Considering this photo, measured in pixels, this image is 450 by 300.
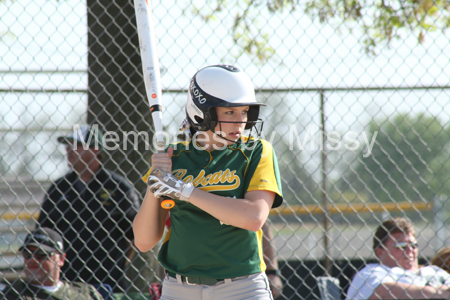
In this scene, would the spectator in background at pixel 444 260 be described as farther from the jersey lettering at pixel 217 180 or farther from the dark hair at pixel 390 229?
the jersey lettering at pixel 217 180

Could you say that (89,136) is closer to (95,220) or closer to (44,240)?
(95,220)

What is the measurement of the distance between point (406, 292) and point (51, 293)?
2739 millimetres

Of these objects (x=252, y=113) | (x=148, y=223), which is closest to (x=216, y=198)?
(x=148, y=223)

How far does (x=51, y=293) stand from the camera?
3193 millimetres

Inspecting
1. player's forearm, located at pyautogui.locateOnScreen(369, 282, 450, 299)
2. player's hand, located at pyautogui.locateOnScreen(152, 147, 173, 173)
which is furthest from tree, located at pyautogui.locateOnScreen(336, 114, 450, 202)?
player's hand, located at pyautogui.locateOnScreen(152, 147, 173, 173)

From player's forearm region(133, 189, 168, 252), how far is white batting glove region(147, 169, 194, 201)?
102 millimetres

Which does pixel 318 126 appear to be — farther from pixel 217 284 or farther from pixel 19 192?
pixel 19 192

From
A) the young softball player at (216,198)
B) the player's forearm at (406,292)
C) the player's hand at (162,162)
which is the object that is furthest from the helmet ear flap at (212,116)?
the player's forearm at (406,292)

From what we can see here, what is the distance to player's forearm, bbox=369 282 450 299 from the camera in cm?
339

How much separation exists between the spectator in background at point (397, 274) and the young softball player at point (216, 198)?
1.94m

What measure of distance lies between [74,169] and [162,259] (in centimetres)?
220

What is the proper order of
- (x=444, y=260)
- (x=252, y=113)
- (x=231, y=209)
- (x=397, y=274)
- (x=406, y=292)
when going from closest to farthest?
1. (x=231, y=209)
2. (x=252, y=113)
3. (x=406, y=292)
4. (x=397, y=274)
5. (x=444, y=260)

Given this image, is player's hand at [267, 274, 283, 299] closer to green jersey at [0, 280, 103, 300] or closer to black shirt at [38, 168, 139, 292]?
black shirt at [38, 168, 139, 292]

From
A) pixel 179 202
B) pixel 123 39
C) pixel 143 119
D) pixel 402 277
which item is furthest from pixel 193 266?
pixel 123 39
